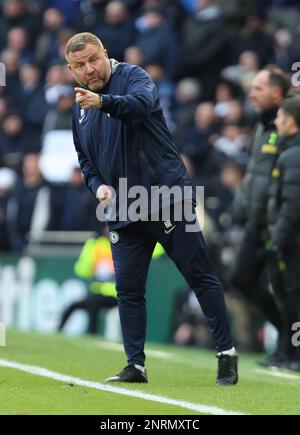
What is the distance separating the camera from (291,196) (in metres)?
9.73

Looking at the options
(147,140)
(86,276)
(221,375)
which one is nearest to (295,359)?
(221,375)

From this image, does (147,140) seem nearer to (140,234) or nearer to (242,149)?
(140,234)

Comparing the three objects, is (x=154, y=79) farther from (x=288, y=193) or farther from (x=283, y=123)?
(x=288, y=193)

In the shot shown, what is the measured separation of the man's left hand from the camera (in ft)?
23.2

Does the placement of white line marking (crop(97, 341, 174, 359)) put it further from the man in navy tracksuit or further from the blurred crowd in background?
the man in navy tracksuit

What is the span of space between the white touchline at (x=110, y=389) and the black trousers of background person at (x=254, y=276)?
2296 millimetres

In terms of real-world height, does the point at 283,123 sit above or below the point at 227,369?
above

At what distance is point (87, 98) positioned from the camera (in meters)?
7.07

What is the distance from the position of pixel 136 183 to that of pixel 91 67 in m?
0.78

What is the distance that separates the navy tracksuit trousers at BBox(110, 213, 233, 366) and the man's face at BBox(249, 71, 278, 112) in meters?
2.65

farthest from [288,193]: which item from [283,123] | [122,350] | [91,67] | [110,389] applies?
[110,389]

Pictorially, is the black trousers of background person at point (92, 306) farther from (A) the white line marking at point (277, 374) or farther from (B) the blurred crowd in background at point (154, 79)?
(A) the white line marking at point (277, 374)

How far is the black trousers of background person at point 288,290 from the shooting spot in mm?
9875

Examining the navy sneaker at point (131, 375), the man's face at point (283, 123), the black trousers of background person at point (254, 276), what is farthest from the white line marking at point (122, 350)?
the navy sneaker at point (131, 375)
